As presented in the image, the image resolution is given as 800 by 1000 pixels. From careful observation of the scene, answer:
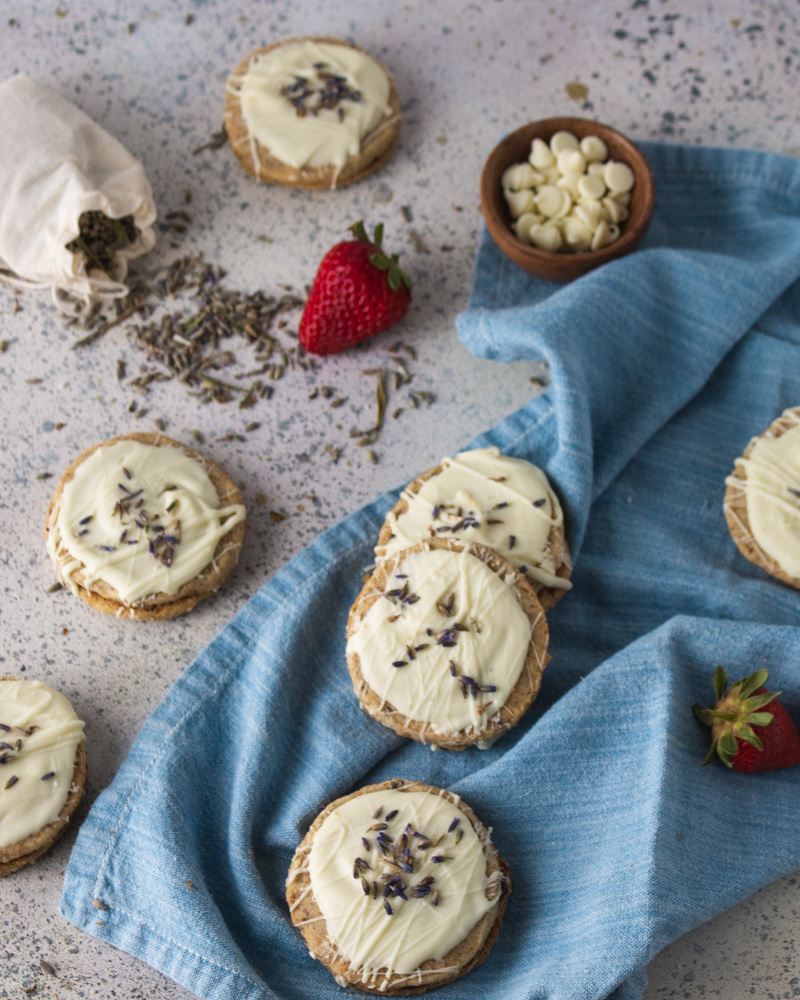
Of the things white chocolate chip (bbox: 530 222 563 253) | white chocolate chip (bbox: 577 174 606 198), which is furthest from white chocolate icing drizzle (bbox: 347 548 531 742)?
white chocolate chip (bbox: 577 174 606 198)

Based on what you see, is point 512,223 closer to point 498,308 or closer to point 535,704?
point 498,308

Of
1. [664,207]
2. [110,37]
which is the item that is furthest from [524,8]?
[110,37]

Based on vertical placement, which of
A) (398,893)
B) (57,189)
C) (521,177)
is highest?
A: (521,177)

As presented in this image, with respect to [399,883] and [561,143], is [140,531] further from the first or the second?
[561,143]

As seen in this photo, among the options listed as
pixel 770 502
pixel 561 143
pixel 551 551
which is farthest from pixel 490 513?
pixel 561 143

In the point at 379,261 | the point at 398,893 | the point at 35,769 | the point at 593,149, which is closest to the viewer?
the point at 398,893

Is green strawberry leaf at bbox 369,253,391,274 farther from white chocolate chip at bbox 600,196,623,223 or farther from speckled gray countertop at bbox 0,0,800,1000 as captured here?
white chocolate chip at bbox 600,196,623,223
